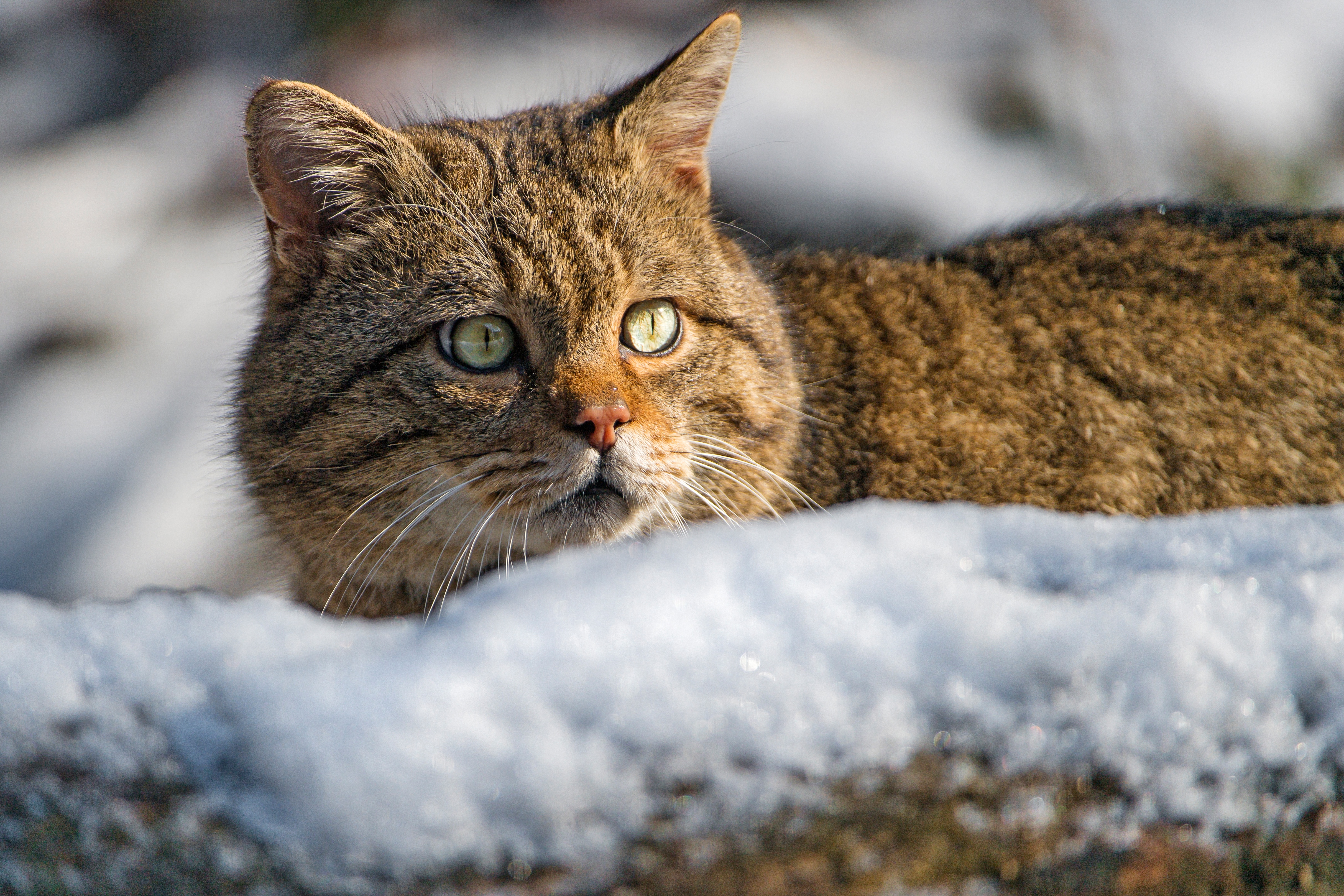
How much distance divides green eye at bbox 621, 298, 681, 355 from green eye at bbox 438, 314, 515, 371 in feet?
0.85

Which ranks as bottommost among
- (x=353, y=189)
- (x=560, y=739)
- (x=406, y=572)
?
(x=406, y=572)

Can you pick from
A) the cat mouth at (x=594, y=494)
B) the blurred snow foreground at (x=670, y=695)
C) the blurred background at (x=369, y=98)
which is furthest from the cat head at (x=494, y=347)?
the blurred background at (x=369, y=98)

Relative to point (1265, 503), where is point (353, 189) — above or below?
above

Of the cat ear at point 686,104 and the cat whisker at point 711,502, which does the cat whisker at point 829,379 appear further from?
the cat ear at point 686,104

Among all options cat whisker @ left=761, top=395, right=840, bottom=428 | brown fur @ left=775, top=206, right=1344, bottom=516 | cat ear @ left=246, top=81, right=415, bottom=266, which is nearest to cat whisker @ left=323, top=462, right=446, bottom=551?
cat ear @ left=246, top=81, right=415, bottom=266

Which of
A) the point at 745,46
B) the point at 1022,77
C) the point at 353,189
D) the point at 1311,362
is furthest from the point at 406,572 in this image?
the point at 1022,77

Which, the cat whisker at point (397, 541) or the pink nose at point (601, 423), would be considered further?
the cat whisker at point (397, 541)

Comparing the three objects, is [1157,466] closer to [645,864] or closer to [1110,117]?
[645,864]

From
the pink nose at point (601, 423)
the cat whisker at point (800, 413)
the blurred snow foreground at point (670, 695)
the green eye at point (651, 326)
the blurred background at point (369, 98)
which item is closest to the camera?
the blurred snow foreground at point (670, 695)

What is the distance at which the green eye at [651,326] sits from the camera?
2.36m

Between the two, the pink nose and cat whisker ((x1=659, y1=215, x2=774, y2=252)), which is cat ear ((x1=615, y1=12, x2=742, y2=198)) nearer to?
cat whisker ((x1=659, y1=215, x2=774, y2=252))

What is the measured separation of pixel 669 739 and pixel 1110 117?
216 inches

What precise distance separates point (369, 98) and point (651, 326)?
3.61 m

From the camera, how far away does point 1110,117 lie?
577 centimetres
